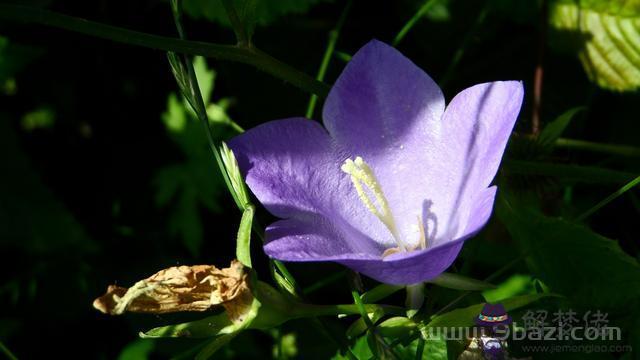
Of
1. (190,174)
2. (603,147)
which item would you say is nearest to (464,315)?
(603,147)

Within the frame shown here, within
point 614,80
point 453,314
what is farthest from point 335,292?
point 453,314

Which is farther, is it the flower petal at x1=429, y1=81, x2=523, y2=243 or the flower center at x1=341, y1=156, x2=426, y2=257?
the flower center at x1=341, y1=156, x2=426, y2=257

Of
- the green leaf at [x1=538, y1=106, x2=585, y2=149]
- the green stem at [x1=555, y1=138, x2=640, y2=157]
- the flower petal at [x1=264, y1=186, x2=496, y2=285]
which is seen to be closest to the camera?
the flower petal at [x1=264, y1=186, x2=496, y2=285]

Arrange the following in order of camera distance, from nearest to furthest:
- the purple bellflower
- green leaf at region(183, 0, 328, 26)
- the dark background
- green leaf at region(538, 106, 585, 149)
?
the purple bellflower → green leaf at region(538, 106, 585, 149) → green leaf at region(183, 0, 328, 26) → the dark background

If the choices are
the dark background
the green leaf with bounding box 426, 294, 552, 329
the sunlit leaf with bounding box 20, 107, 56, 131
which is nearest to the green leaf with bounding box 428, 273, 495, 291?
the green leaf with bounding box 426, 294, 552, 329

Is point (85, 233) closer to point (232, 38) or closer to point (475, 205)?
point (232, 38)

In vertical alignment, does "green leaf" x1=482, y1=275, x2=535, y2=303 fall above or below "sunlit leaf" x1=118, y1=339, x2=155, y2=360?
above

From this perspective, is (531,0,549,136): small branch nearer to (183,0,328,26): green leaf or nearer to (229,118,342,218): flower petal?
(183,0,328,26): green leaf
